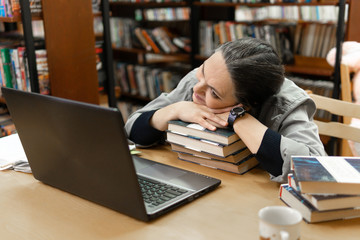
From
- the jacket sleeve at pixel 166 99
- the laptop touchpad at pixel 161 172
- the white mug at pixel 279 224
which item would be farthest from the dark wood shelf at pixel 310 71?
the white mug at pixel 279 224

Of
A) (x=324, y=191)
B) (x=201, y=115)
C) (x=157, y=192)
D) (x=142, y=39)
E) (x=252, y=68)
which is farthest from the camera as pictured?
(x=142, y=39)

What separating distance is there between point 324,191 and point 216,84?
44 cm

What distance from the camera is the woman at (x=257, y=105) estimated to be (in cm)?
117

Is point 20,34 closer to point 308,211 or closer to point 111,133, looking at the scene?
point 111,133

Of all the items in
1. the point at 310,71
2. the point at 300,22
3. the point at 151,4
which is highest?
the point at 151,4

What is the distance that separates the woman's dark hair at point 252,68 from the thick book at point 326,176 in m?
0.28

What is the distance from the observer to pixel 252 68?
3.86 ft

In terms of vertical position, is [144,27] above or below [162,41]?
above

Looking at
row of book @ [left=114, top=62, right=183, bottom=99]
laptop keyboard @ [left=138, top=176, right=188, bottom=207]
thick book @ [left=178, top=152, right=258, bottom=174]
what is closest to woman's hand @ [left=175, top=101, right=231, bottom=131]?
thick book @ [left=178, top=152, right=258, bottom=174]

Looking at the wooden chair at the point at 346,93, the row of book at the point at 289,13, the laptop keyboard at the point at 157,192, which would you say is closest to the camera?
the laptop keyboard at the point at 157,192

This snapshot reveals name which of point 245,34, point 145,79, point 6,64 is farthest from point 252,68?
point 145,79

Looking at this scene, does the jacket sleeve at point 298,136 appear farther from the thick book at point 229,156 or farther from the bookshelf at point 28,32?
the bookshelf at point 28,32

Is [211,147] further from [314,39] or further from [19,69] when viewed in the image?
[314,39]

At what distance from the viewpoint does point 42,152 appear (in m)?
1.08
